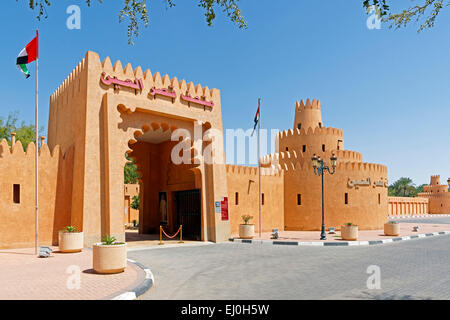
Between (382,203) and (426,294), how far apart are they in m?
21.9

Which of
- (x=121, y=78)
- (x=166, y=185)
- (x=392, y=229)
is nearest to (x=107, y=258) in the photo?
(x=121, y=78)

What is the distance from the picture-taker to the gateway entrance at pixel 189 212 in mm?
19172

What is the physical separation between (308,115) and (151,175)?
1855cm

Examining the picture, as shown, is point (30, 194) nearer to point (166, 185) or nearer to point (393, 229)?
point (166, 185)

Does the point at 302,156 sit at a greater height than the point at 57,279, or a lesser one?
greater

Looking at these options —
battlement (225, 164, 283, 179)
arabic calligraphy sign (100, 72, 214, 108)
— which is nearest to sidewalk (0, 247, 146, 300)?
arabic calligraphy sign (100, 72, 214, 108)

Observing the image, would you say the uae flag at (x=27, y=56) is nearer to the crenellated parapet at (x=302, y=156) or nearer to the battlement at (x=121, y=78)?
the battlement at (x=121, y=78)

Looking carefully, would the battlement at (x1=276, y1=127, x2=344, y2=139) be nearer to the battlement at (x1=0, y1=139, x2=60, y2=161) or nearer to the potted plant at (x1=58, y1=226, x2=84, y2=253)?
the battlement at (x1=0, y1=139, x2=60, y2=161)

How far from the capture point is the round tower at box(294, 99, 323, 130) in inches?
1339

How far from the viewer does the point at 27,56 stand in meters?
13.6

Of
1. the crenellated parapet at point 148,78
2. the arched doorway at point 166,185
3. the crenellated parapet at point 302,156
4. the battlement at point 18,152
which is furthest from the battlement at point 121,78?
the crenellated parapet at point 302,156

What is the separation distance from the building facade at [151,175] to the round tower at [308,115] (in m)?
5.96
